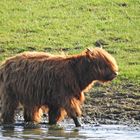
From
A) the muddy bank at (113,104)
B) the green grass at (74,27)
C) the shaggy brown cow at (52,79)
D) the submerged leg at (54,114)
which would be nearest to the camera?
the shaggy brown cow at (52,79)

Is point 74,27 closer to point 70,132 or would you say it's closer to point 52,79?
point 52,79

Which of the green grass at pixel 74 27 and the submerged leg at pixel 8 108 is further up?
the green grass at pixel 74 27

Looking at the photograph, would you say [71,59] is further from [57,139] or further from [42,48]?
[42,48]

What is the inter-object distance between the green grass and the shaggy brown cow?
3221 mm

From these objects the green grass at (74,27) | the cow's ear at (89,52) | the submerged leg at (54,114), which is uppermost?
the green grass at (74,27)

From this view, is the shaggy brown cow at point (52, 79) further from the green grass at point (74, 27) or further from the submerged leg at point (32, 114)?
the green grass at point (74, 27)

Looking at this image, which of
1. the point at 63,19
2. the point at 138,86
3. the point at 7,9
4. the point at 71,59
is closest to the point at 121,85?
the point at 138,86

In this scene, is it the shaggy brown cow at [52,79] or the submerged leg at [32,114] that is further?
the submerged leg at [32,114]

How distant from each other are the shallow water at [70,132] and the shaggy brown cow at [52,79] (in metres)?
0.23

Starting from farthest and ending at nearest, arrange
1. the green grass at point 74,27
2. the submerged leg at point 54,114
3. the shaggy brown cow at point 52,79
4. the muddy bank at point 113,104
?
the green grass at point 74,27 → the muddy bank at point 113,104 → the submerged leg at point 54,114 → the shaggy brown cow at point 52,79

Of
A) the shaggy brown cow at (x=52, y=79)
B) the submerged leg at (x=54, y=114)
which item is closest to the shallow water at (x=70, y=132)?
the submerged leg at (x=54, y=114)

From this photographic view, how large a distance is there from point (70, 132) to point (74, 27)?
8881 mm

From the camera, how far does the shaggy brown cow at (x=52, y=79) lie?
1381cm

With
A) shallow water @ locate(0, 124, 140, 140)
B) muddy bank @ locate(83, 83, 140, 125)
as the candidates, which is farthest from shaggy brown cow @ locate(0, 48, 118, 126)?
muddy bank @ locate(83, 83, 140, 125)
